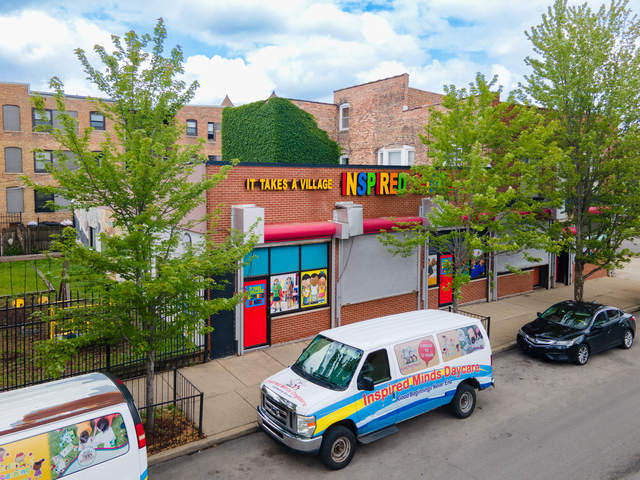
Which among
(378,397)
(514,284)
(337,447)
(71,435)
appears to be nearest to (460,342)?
(378,397)

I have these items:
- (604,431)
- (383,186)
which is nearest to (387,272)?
(383,186)

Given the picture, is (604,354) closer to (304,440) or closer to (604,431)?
(604,431)

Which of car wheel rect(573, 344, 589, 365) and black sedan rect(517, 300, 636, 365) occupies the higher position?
black sedan rect(517, 300, 636, 365)

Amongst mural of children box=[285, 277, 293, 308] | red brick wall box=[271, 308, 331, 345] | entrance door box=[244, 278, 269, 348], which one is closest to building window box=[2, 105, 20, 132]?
entrance door box=[244, 278, 269, 348]

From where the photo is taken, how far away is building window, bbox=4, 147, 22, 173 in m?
41.1

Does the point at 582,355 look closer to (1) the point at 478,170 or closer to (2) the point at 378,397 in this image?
(1) the point at 478,170

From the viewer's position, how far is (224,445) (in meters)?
8.95

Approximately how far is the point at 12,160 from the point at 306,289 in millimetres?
38900

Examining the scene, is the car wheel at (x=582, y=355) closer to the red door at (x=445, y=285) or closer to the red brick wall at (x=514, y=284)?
the red door at (x=445, y=285)

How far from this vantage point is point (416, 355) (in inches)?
354

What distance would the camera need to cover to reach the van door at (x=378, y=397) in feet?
27.0

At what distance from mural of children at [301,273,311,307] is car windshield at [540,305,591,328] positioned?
288 inches

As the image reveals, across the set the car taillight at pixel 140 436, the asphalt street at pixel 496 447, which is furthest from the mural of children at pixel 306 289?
the car taillight at pixel 140 436

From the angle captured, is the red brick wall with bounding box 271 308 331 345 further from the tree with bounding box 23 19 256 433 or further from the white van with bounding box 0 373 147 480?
the white van with bounding box 0 373 147 480
